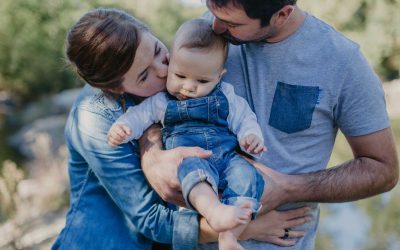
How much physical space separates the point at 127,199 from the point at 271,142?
0.57 m

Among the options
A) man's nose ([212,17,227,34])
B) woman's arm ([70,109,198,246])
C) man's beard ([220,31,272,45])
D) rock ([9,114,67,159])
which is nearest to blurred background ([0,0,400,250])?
rock ([9,114,67,159])

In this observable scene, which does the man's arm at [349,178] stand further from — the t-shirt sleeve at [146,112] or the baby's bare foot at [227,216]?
the t-shirt sleeve at [146,112]

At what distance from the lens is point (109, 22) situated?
2.00m

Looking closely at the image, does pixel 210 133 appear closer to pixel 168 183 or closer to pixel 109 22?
pixel 168 183

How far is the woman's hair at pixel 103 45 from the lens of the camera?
1.97m

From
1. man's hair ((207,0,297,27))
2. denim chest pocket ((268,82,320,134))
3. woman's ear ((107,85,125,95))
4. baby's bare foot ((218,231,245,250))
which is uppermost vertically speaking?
man's hair ((207,0,297,27))

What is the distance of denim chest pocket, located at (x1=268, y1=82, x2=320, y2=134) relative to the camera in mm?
2082

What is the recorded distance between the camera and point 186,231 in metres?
2.06

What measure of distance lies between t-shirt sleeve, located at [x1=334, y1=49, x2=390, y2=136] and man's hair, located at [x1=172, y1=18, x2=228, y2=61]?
1.49 feet

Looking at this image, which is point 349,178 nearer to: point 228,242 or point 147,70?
point 228,242

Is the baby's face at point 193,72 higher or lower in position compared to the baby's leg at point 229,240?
higher

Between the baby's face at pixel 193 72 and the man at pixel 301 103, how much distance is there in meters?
0.11

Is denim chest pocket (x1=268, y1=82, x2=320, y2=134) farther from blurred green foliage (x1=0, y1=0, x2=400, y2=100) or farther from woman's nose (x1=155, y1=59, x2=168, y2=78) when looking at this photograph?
blurred green foliage (x1=0, y1=0, x2=400, y2=100)

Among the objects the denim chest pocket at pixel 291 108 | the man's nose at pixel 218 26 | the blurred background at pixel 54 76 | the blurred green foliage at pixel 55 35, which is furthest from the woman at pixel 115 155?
the blurred green foliage at pixel 55 35
